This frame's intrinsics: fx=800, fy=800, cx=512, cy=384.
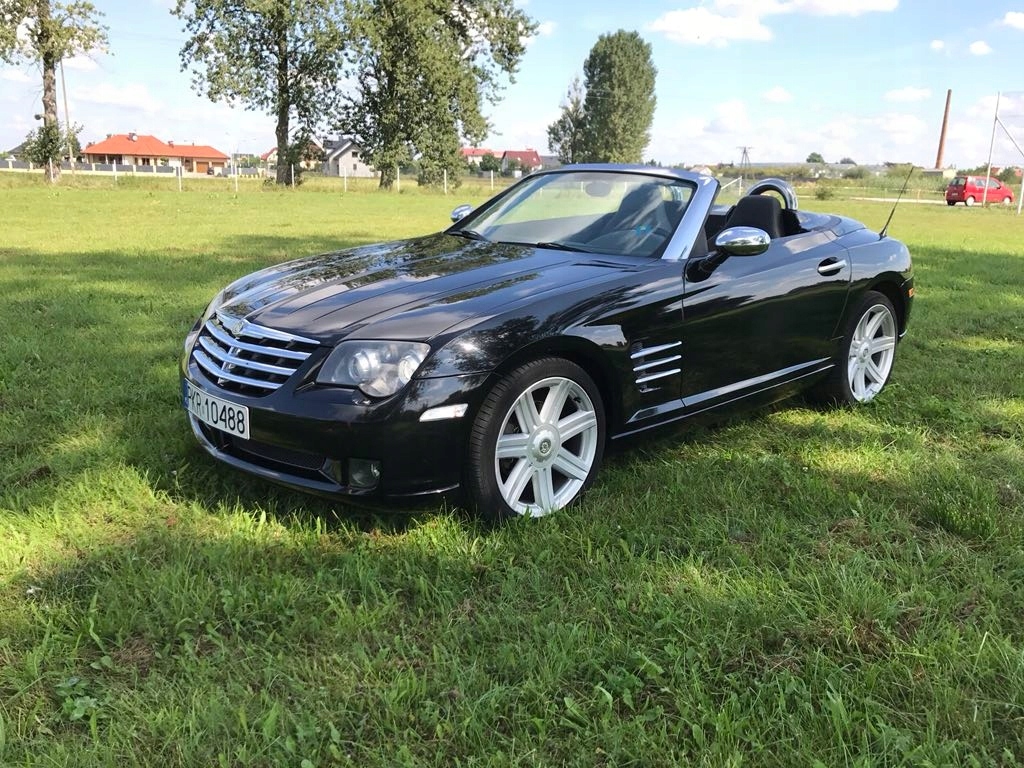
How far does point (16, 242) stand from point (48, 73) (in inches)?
1055

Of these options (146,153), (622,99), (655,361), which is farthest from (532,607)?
(146,153)

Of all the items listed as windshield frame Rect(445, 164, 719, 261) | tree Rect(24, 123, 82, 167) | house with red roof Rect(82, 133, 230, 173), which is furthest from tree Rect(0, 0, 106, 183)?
house with red roof Rect(82, 133, 230, 173)

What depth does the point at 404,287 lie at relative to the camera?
3.09m

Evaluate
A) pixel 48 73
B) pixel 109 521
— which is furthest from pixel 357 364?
pixel 48 73

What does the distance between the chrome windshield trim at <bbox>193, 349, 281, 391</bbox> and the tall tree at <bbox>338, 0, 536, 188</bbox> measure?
36938mm

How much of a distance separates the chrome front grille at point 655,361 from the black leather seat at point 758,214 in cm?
131

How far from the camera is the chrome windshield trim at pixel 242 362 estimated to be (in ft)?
8.93

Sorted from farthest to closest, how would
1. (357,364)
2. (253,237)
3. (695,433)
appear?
(253,237), (695,433), (357,364)

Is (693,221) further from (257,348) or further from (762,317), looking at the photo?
(257,348)

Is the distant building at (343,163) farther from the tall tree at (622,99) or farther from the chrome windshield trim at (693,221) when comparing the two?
the chrome windshield trim at (693,221)

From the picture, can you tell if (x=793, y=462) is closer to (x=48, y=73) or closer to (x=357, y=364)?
(x=357, y=364)

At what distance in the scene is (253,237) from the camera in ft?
40.0

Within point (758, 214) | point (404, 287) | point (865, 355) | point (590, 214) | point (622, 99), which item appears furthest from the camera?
point (622, 99)

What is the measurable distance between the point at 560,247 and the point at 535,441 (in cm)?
116
